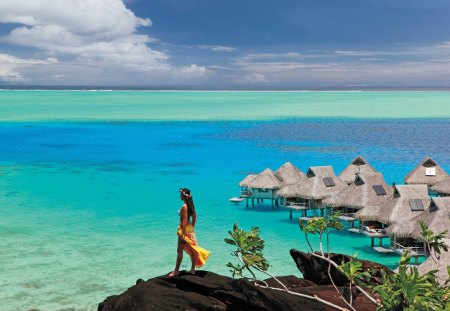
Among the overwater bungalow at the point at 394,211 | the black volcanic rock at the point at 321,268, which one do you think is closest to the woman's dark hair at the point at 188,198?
the black volcanic rock at the point at 321,268

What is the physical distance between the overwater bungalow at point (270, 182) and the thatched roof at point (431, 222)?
9.79 meters

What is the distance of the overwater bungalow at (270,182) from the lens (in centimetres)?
2981

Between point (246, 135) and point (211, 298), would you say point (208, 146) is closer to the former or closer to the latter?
point (246, 135)

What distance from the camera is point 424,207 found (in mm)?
21875

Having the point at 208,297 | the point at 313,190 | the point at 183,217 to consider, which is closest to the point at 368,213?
the point at 313,190

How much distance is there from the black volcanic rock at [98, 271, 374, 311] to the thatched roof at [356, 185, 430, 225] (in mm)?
13525

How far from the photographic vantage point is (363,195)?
24.6m

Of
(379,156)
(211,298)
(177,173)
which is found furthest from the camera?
(379,156)

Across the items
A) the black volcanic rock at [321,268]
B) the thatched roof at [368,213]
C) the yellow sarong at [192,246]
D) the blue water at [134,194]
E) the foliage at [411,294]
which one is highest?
the foliage at [411,294]

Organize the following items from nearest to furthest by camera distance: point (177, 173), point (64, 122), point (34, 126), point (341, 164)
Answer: point (177, 173), point (341, 164), point (34, 126), point (64, 122)

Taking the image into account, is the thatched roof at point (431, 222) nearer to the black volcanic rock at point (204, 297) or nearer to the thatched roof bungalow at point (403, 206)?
the thatched roof bungalow at point (403, 206)

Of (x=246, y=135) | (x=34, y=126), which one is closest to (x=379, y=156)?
(x=246, y=135)

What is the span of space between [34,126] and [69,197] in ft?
183

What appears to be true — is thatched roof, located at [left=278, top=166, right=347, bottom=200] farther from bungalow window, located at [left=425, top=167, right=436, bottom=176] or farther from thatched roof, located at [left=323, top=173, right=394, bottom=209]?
bungalow window, located at [left=425, top=167, right=436, bottom=176]
